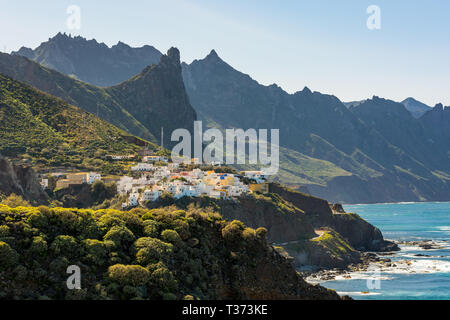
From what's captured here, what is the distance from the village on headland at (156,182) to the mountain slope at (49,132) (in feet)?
26.9

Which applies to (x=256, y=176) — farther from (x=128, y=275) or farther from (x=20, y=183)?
(x=128, y=275)

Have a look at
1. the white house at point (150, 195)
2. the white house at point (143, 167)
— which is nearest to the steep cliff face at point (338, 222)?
the white house at point (143, 167)

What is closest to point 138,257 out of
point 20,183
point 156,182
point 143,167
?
point 20,183

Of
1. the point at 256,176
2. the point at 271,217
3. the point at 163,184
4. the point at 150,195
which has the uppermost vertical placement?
the point at 256,176

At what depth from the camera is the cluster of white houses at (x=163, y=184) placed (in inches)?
3991

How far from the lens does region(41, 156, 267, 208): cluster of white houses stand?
101 m

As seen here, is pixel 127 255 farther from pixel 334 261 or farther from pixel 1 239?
pixel 334 261

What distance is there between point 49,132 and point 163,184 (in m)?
47.7

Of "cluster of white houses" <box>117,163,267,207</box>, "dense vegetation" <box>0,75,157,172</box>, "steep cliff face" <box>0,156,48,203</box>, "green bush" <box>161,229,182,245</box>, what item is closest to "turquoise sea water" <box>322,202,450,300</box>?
"cluster of white houses" <box>117,163,267,207</box>

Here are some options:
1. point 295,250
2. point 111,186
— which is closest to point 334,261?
point 295,250

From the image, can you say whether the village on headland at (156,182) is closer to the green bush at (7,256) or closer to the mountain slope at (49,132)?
the mountain slope at (49,132)

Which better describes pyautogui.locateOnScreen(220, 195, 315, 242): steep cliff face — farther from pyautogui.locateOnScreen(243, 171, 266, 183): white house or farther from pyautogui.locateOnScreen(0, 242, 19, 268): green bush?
pyautogui.locateOnScreen(0, 242, 19, 268): green bush

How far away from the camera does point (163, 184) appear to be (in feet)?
354

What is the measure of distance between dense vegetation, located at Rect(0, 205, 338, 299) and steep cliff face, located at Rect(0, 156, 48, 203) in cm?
6256
